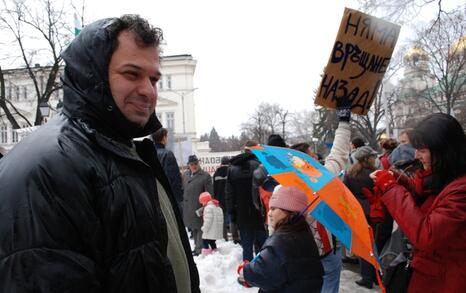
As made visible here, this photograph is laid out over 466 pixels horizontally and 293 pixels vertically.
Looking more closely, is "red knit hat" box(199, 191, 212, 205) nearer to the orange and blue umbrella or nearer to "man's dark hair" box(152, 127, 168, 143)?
"man's dark hair" box(152, 127, 168, 143)

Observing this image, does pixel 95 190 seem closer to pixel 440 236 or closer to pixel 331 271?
pixel 440 236

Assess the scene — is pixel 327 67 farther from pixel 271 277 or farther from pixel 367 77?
pixel 271 277

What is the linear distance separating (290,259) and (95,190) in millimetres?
2180

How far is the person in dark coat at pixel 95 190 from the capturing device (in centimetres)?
112

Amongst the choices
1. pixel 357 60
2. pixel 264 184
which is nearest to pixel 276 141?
pixel 264 184

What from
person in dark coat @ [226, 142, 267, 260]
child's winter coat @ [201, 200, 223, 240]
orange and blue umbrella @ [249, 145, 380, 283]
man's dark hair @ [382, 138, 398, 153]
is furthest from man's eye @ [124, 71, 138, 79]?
child's winter coat @ [201, 200, 223, 240]

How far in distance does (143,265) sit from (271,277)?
1.99 m

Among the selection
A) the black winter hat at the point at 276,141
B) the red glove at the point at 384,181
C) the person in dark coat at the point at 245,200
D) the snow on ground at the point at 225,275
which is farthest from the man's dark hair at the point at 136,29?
the person in dark coat at the point at 245,200

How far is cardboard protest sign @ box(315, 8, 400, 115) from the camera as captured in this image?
3561 millimetres

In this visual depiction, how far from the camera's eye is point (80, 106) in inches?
56.7

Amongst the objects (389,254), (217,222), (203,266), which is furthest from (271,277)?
(217,222)

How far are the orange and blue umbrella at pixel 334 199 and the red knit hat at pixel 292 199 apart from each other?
39cm

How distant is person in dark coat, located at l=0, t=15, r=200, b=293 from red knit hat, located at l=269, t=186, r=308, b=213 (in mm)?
1793

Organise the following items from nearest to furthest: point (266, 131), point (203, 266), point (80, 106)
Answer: point (80, 106) < point (203, 266) < point (266, 131)
